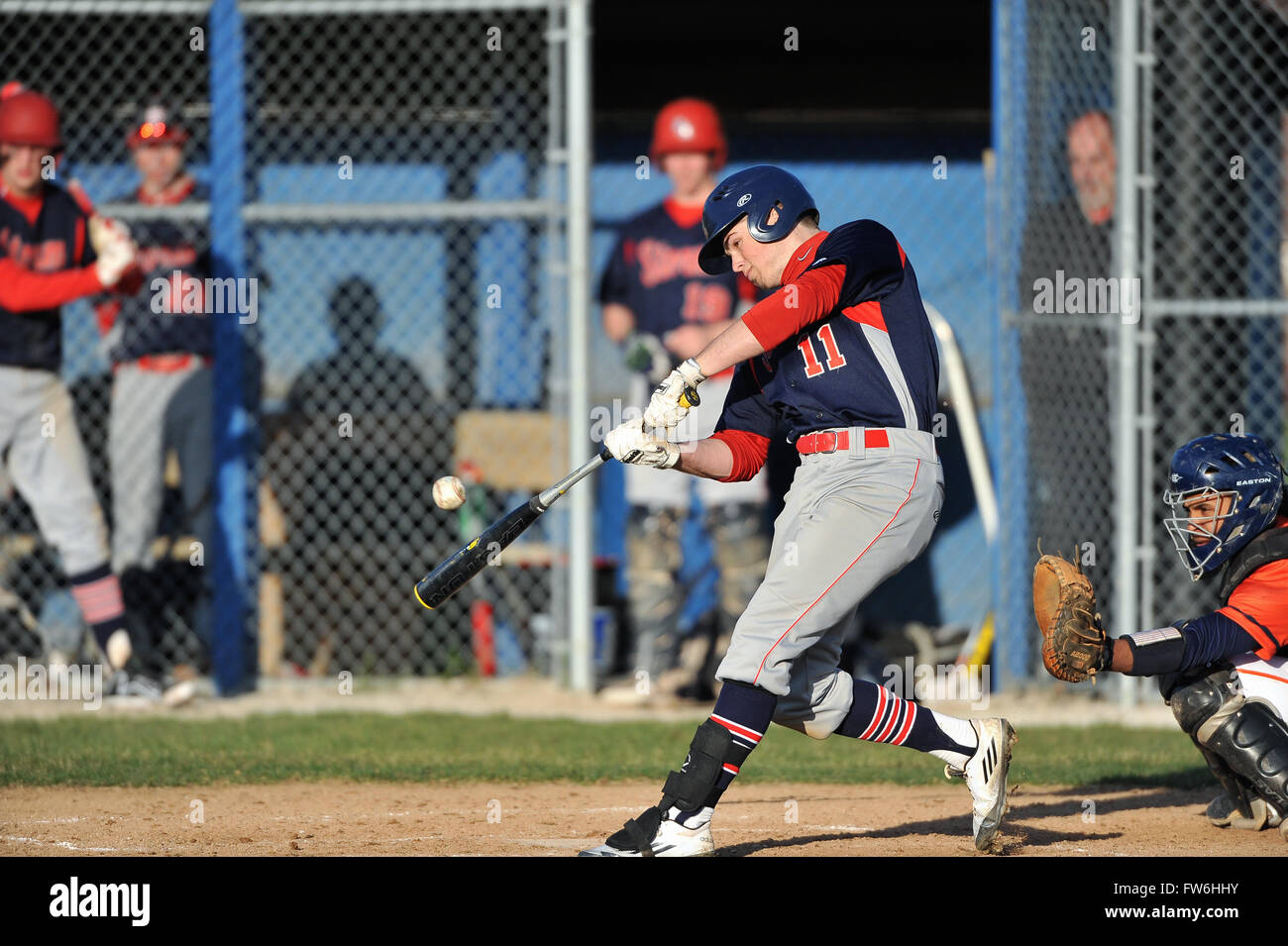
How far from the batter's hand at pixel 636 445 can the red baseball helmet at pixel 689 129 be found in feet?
12.1

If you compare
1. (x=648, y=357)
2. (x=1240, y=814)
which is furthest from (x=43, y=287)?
(x=1240, y=814)

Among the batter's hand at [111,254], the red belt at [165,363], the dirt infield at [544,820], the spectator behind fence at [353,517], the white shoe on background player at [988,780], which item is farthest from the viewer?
the spectator behind fence at [353,517]

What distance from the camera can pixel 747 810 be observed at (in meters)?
5.10

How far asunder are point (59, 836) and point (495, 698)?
10.2 ft

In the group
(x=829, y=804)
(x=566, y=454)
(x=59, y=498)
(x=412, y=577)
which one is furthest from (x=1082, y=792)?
(x=59, y=498)

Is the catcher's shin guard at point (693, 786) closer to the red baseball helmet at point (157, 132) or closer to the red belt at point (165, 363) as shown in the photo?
the red belt at point (165, 363)

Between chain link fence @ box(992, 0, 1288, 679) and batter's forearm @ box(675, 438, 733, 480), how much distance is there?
3.24 m

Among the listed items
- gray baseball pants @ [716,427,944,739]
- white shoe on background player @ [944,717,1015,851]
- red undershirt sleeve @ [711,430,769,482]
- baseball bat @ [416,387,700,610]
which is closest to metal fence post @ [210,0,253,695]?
baseball bat @ [416,387,700,610]

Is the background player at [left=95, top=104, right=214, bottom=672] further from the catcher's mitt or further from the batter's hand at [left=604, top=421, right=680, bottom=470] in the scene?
the catcher's mitt

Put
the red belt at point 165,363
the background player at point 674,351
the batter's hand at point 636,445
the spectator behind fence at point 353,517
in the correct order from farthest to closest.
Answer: the spectator behind fence at point 353,517
the red belt at point 165,363
the background player at point 674,351
the batter's hand at point 636,445

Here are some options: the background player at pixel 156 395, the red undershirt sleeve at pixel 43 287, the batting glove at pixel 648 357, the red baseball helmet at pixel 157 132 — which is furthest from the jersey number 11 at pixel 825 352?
the red baseball helmet at pixel 157 132

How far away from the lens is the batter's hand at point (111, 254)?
694 cm

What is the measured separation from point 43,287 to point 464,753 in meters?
2.92

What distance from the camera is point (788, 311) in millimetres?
3963
